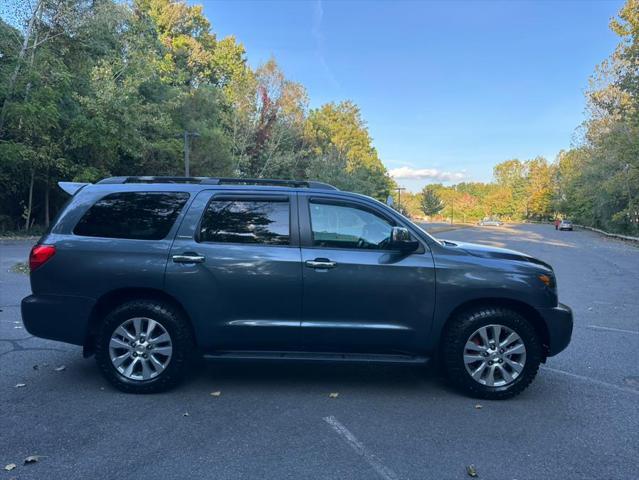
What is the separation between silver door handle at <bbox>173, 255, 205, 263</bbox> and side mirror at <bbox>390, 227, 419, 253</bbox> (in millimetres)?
1703

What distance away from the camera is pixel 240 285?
4.32 metres

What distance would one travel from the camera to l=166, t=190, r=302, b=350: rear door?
4.32m

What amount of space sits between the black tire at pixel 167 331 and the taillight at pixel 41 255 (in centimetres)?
76

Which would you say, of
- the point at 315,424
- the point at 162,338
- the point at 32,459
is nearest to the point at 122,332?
the point at 162,338

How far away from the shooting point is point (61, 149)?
836 inches

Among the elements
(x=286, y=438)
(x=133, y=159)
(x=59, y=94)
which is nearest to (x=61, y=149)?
(x=59, y=94)

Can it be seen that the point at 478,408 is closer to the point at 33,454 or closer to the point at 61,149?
the point at 33,454

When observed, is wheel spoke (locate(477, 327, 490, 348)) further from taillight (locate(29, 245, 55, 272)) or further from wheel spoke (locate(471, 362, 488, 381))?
taillight (locate(29, 245, 55, 272))

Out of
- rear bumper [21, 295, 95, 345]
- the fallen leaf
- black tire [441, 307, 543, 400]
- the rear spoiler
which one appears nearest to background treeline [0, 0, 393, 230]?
the rear spoiler

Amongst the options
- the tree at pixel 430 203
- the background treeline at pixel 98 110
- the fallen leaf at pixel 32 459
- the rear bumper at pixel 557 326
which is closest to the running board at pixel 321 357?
the rear bumper at pixel 557 326

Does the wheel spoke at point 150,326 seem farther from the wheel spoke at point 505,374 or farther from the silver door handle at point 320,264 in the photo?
the wheel spoke at point 505,374

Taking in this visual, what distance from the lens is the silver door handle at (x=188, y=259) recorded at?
14.2ft

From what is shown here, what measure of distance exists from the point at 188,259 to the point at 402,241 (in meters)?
1.90

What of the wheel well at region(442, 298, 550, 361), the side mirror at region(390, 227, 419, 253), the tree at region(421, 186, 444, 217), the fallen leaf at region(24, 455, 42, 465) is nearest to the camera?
the fallen leaf at region(24, 455, 42, 465)
